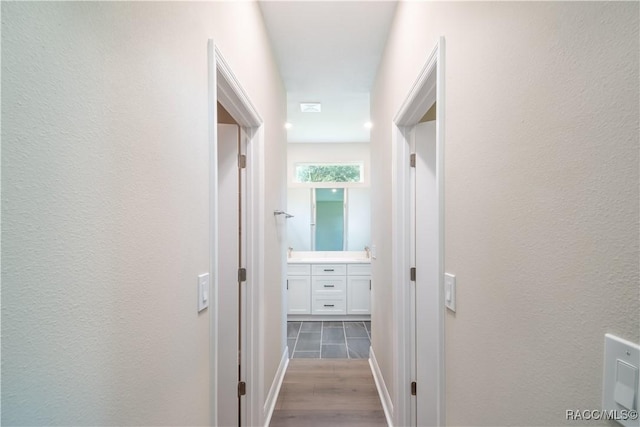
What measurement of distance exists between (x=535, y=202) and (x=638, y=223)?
19 centimetres

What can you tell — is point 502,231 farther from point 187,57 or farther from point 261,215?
point 261,215

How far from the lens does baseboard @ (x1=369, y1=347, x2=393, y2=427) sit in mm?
1972

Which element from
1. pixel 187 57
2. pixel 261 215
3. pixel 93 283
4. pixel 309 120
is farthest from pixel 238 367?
pixel 309 120

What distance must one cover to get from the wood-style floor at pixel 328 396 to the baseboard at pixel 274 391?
40 mm

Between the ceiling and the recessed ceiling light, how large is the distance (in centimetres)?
6

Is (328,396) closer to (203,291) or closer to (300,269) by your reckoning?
(203,291)

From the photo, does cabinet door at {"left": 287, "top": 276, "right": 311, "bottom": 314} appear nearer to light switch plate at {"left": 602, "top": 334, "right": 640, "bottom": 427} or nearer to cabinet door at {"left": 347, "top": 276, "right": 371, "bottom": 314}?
cabinet door at {"left": 347, "top": 276, "right": 371, "bottom": 314}

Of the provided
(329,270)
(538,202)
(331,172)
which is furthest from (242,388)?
(331,172)

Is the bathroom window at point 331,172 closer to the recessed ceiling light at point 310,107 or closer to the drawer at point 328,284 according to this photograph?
the recessed ceiling light at point 310,107

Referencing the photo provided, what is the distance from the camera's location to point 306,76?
2617mm

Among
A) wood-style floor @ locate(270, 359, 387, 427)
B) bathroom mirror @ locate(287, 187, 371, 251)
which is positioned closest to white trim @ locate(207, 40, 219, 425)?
wood-style floor @ locate(270, 359, 387, 427)

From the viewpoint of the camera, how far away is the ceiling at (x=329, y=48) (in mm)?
1812

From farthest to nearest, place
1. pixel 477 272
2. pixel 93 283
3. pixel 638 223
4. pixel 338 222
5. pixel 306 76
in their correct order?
1. pixel 338 222
2. pixel 306 76
3. pixel 477 272
4. pixel 93 283
5. pixel 638 223

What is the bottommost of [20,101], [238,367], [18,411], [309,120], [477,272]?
[238,367]
